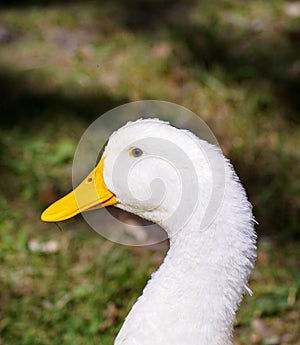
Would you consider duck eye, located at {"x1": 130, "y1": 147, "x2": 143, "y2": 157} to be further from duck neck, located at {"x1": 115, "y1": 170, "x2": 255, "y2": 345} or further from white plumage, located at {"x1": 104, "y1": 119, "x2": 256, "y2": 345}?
duck neck, located at {"x1": 115, "y1": 170, "x2": 255, "y2": 345}

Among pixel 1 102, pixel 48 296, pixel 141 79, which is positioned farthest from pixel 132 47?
pixel 48 296

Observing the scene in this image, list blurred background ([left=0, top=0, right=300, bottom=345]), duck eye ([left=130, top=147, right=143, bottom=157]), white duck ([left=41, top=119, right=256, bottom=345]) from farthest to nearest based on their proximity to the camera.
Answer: blurred background ([left=0, top=0, right=300, bottom=345]) → duck eye ([left=130, top=147, right=143, bottom=157]) → white duck ([left=41, top=119, right=256, bottom=345])

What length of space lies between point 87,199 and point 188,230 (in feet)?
1.47

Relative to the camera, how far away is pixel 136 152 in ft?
7.11

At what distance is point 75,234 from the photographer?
3859 millimetres

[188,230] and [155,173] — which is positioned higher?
[155,173]

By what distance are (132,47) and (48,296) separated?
2.65m

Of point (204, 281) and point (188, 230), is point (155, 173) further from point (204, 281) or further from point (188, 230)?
point (204, 281)

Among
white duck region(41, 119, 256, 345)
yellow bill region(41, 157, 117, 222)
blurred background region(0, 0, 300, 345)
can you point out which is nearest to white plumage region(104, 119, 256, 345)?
white duck region(41, 119, 256, 345)

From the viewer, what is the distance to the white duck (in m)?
2.05

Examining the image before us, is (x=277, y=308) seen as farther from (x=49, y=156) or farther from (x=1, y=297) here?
(x=49, y=156)

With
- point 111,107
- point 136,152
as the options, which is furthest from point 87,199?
point 111,107

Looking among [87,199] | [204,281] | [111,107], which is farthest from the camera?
[111,107]

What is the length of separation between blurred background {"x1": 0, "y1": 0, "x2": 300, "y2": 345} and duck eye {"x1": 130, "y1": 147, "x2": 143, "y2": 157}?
128cm
